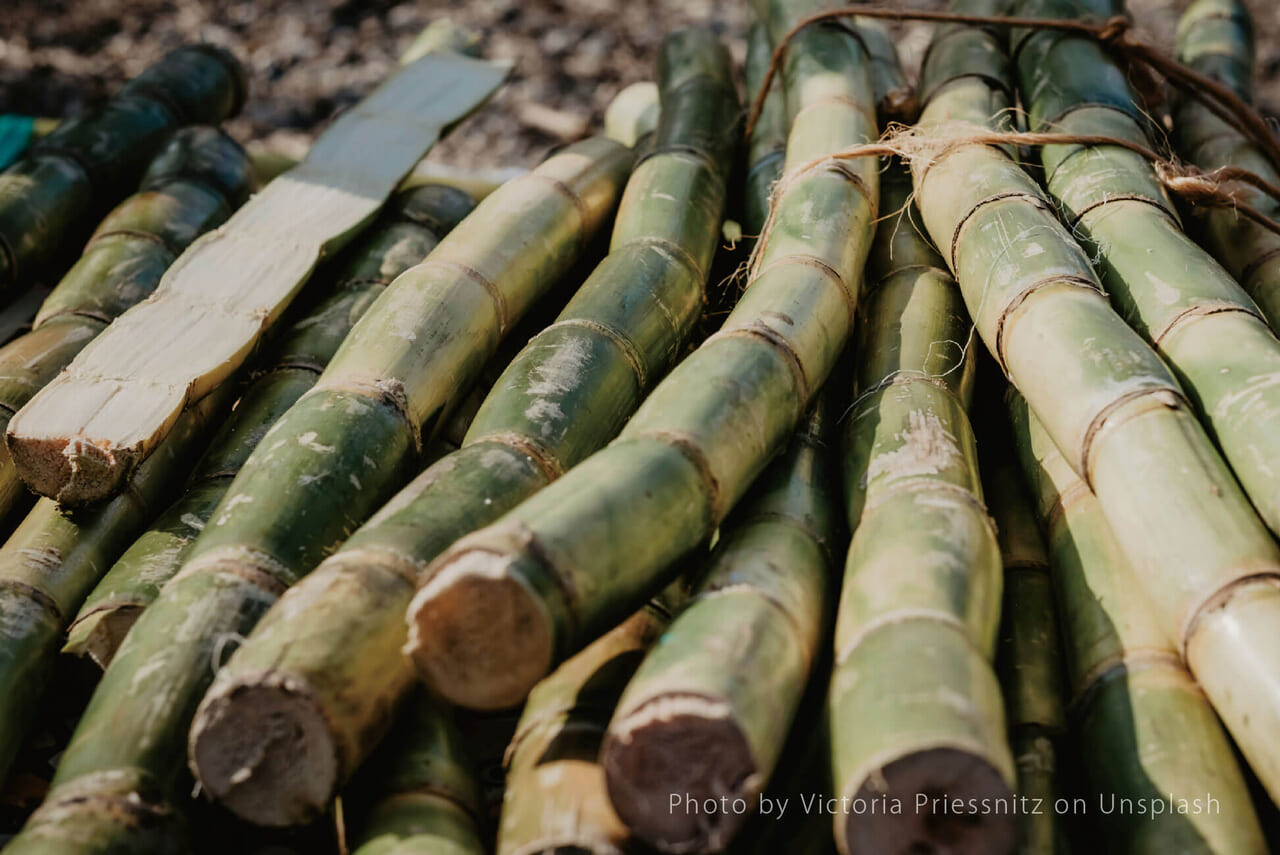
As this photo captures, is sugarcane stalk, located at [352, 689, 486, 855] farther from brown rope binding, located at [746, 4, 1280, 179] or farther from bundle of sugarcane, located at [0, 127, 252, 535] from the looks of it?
brown rope binding, located at [746, 4, 1280, 179]

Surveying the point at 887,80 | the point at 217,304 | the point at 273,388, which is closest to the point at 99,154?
the point at 217,304

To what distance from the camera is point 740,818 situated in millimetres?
1261

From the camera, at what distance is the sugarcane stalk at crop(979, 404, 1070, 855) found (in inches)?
56.9

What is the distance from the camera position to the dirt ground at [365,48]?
15.4ft

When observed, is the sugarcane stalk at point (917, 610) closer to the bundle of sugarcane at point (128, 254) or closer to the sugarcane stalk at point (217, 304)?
the sugarcane stalk at point (217, 304)

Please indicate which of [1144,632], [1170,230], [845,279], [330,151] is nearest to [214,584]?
[845,279]

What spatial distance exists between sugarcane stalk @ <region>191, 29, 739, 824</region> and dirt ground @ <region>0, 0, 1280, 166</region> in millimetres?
2309

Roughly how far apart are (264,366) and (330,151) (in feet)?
2.56

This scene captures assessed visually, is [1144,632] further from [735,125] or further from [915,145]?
[735,125]

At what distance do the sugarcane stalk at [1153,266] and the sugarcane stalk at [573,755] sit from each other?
0.89 metres

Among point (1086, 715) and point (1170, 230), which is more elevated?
point (1170, 230)

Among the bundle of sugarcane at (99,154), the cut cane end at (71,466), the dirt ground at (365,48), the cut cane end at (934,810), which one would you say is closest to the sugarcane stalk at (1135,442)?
the cut cane end at (934,810)

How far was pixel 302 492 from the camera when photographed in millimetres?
1652

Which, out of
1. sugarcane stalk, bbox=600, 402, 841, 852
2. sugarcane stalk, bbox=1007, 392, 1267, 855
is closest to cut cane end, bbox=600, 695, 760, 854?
sugarcane stalk, bbox=600, 402, 841, 852
